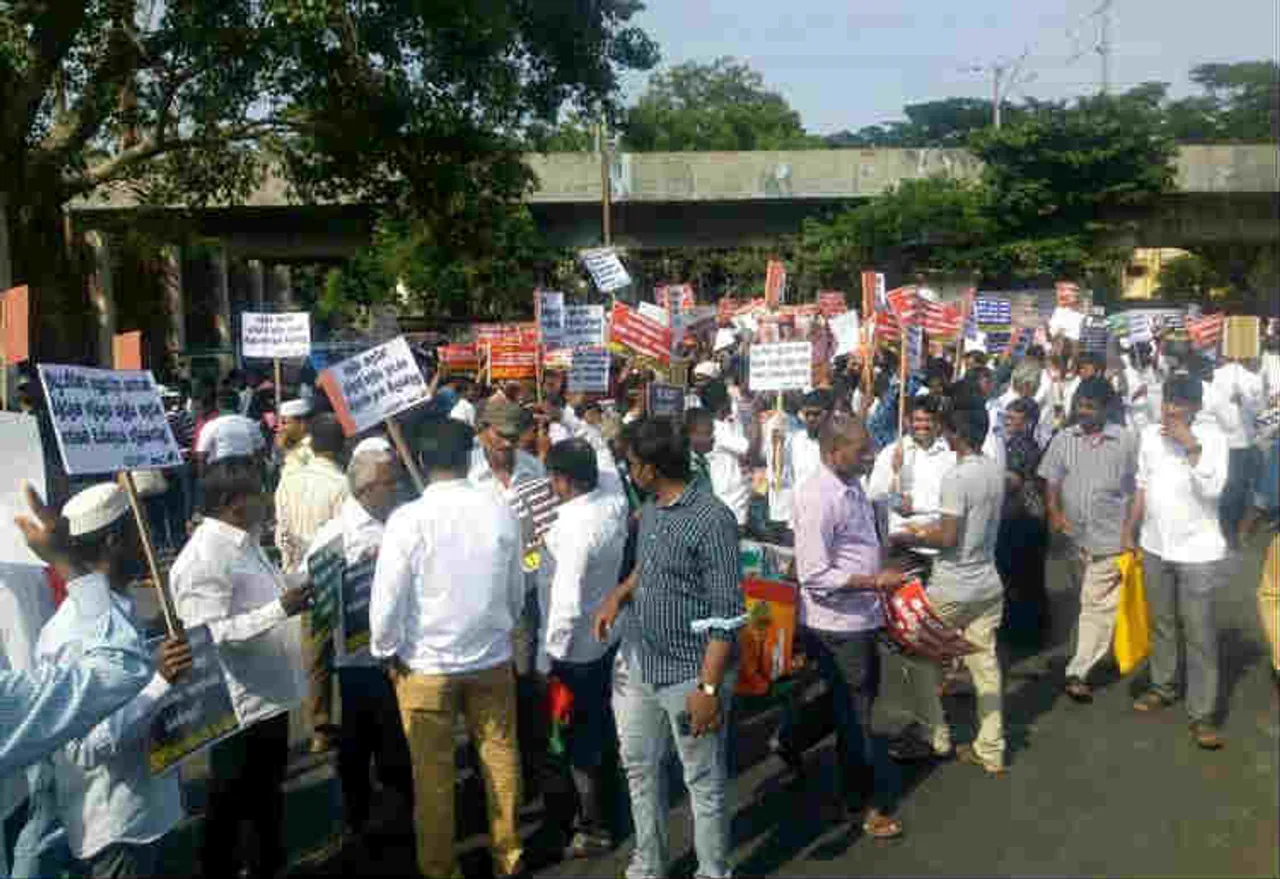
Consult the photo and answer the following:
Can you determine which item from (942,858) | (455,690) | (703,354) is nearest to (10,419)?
(455,690)

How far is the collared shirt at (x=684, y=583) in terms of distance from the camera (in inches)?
179

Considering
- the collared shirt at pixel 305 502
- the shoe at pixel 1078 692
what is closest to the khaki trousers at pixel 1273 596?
the shoe at pixel 1078 692

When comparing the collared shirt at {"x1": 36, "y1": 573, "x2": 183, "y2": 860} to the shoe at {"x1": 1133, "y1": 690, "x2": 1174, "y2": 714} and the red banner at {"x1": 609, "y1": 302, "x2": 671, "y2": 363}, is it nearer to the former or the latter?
Answer: the shoe at {"x1": 1133, "y1": 690, "x2": 1174, "y2": 714}

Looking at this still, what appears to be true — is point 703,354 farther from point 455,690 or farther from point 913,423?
point 455,690

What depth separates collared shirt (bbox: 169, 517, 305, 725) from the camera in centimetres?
450

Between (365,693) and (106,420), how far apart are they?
154 cm

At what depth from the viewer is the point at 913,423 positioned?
295 inches

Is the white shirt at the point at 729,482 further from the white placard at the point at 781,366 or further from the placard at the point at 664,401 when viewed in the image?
the white placard at the point at 781,366

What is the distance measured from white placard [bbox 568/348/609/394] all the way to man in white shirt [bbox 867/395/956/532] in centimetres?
288

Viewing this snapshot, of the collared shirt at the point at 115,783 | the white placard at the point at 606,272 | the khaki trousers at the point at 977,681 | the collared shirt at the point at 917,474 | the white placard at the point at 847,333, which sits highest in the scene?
the white placard at the point at 606,272

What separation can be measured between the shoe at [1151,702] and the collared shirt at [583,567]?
3118mm

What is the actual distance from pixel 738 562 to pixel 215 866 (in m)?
2.09

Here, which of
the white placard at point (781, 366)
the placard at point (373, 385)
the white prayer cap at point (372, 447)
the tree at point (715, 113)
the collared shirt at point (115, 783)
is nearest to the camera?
the collared shirt at point (115, 783)

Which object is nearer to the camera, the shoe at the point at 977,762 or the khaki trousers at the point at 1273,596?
the shoe at the point at 977,762
